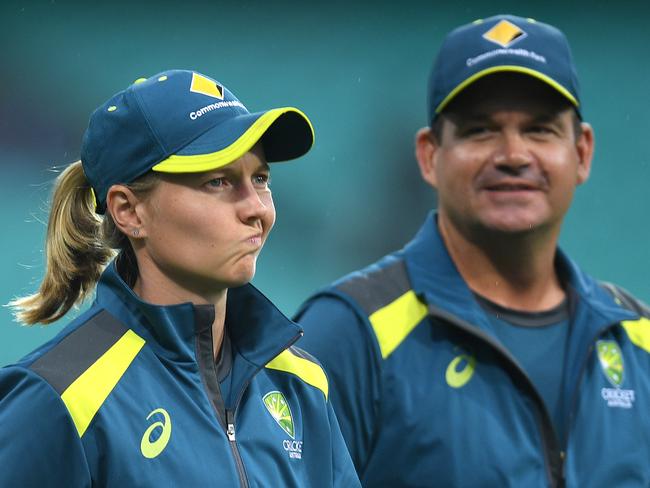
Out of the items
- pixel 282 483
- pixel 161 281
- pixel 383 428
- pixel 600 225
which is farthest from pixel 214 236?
pixel 600 225

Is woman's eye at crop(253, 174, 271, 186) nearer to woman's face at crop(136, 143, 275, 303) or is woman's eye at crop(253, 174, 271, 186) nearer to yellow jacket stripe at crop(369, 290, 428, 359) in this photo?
woman's face at crop(136, 143, 275, 303)

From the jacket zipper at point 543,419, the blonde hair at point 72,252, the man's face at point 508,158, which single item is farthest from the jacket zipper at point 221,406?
the man's face at point 508,158

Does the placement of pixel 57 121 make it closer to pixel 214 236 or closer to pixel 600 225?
pixel 600 225

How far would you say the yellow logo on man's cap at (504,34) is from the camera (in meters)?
2.85

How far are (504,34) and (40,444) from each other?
1.49m

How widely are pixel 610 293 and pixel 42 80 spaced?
3056mm

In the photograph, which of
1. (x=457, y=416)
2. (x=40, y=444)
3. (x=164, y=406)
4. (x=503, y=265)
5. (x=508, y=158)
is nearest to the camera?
(x=40, y=444)

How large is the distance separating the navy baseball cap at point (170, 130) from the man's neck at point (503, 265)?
74 cm

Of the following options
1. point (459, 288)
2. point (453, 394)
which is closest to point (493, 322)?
point (459, 288)

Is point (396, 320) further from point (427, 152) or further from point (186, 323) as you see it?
point (186, 323)

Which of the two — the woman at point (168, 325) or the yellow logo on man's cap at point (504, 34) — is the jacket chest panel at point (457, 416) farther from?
the yellow logo on man's cap at point (504, 34)

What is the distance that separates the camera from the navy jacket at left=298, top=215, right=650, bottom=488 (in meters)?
2.57

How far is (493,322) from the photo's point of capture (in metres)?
2.76

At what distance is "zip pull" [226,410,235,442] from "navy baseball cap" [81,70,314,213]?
41 centimetres
